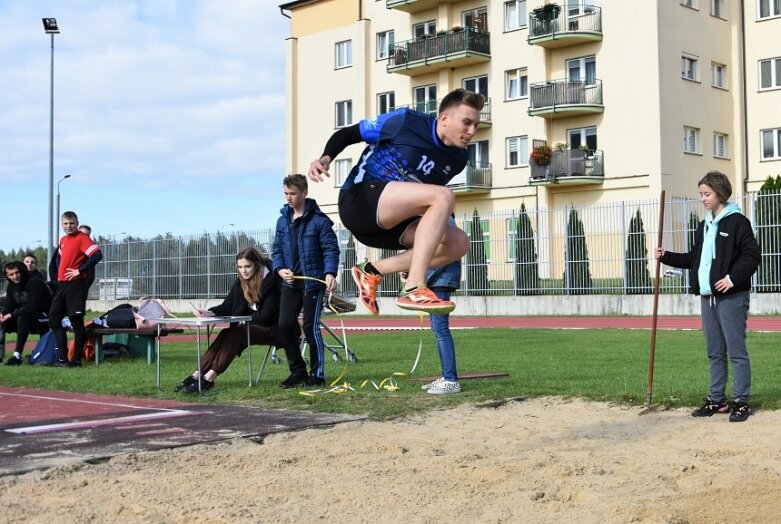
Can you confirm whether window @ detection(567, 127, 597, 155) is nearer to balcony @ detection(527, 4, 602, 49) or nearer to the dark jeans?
balcony @ detection(527, 4, 602, 49)

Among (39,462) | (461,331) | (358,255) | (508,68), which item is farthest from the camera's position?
(508,68)

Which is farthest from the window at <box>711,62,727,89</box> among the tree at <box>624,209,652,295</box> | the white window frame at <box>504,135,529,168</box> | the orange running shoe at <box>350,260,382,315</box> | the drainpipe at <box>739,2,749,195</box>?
the orange running shoe at <box>350,260,382,315</box>

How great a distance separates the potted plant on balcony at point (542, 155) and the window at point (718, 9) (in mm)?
8002

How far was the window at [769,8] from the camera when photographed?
116 ft

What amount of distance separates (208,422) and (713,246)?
396cm

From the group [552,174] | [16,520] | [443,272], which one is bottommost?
[16,520]

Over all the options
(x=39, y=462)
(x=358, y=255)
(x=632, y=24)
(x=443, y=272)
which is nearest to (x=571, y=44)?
(x=632, y=24)

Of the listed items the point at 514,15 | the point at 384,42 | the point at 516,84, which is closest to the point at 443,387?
the point at 516,84

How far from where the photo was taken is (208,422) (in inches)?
277

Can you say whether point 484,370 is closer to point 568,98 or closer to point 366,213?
point 366,213

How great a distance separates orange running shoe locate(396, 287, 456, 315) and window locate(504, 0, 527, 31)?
33.1 meters

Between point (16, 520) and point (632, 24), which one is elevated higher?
point (632, 24)

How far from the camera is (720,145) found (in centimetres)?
3678

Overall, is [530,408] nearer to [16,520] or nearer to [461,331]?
[16,520]
